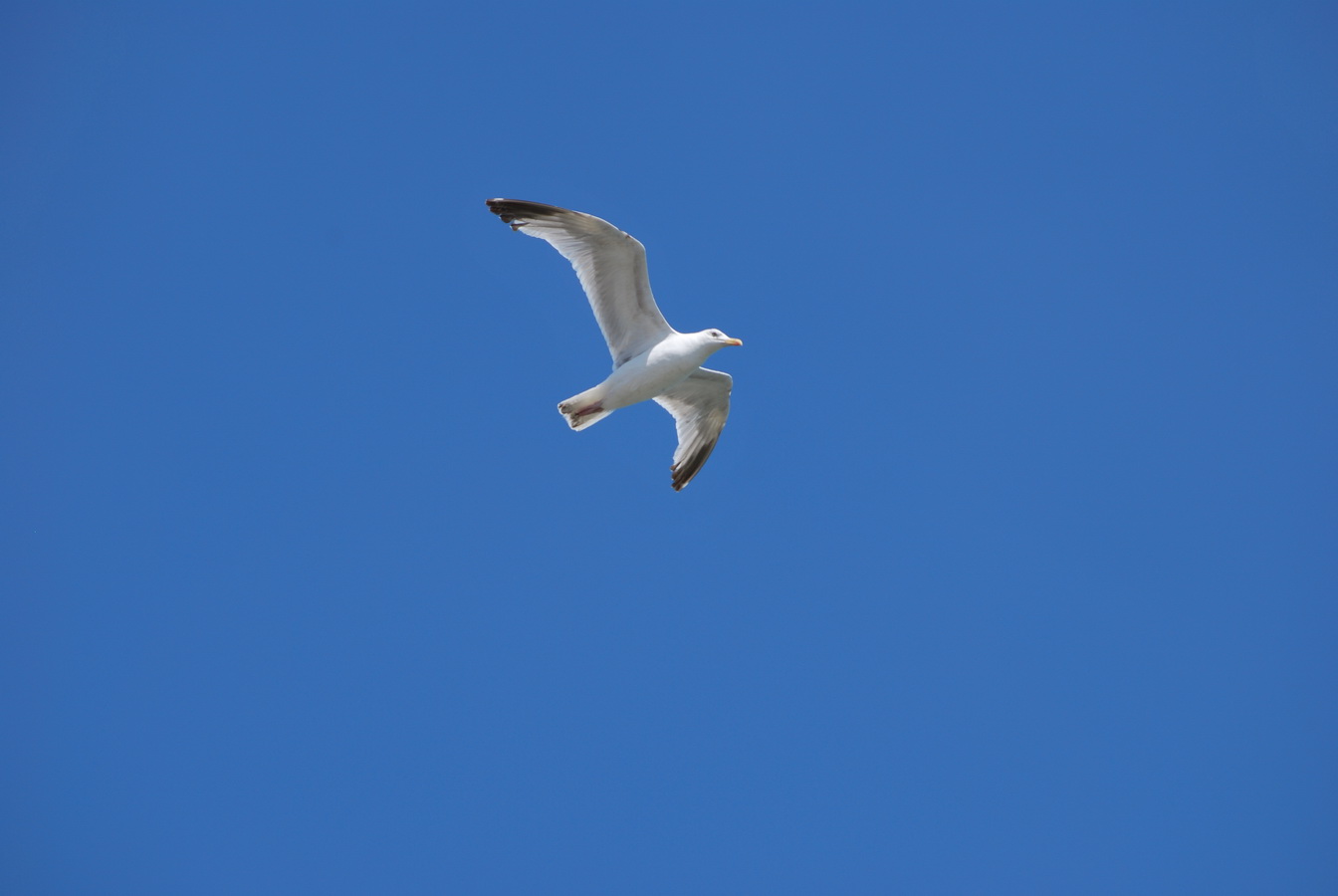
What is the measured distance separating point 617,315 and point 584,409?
3.28ft

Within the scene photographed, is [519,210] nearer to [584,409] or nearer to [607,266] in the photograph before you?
[607,266]

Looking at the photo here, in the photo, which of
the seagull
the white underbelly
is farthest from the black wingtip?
the white underbelly

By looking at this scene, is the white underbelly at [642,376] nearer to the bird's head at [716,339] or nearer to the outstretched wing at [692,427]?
the bird's head at [716,339]

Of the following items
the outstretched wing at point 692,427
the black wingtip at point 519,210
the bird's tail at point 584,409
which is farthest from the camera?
the outstretched wing at point 692,427

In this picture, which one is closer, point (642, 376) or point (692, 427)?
point (642, 376)

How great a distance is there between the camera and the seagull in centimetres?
896

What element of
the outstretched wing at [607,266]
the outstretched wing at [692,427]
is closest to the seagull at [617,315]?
the outstretched wing at [607,266]

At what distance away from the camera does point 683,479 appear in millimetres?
10742

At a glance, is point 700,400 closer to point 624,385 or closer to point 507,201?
point 624,385

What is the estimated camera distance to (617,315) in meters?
9.53

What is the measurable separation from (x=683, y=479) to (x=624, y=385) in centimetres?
185

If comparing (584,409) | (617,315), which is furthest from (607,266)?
(584,409)

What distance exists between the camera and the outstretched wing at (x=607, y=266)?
8930 mm

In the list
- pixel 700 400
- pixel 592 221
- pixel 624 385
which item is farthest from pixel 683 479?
pixel 592 221
